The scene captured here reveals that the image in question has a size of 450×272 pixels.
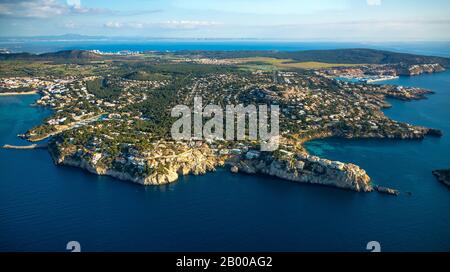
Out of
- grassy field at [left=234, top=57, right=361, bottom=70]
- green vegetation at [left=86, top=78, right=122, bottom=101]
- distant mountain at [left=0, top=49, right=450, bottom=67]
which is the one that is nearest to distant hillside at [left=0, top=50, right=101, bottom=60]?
distant mountain at [left=0, top=49, right=450, bottom=67]

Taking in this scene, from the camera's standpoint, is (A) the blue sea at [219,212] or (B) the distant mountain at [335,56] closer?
(A) the blue sea at [219,212]

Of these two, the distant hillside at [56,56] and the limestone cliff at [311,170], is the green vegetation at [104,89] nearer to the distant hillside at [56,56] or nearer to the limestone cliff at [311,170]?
the limestone cliff at [311,170]

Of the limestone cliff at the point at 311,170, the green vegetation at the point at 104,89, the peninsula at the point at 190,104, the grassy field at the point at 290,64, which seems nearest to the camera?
the limestone cliff at the point at 311,170

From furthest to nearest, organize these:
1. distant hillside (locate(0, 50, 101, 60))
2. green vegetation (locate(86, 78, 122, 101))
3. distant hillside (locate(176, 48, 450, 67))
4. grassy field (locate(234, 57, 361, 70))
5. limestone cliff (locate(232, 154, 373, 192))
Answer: distant hillside (locate(176, 48, 450, 67)) → distant hillside (locate(0, 50, 101, 60)) → grassy field (locate(234, 57, 361, 70)) → green vegetation (locate(86, 78, 122, 101)) → limestone cliff (locate(232, 154, 373, 192))

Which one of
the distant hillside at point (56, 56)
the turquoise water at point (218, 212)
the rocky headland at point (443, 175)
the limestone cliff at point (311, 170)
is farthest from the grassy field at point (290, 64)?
the rocky headland at point (443, 175)

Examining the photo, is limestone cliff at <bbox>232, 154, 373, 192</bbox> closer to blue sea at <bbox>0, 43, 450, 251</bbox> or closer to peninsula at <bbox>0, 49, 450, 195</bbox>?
peninsula at <bbox>0, 49, 450, 195</bbox>

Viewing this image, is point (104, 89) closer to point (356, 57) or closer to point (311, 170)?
point (311, 170)
